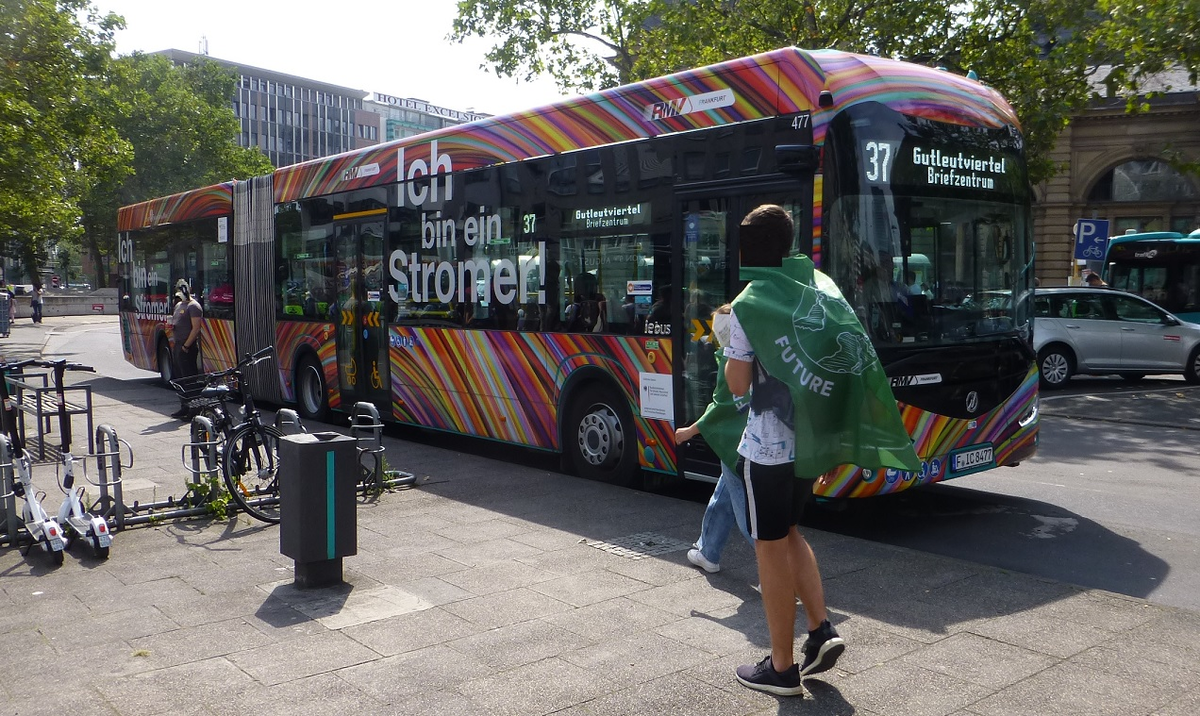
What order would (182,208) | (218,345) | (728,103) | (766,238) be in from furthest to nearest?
(182,208)
(218,345)
(728,103)
(766,238)

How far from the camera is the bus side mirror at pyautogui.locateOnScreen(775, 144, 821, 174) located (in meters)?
6.84

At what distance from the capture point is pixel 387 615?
5449 mm

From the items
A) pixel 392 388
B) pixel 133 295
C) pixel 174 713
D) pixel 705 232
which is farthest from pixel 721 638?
pixel 133 295

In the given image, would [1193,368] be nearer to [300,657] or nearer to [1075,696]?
[1075,696]

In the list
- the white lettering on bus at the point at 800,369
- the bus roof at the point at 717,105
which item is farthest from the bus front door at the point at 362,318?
the white lettering on bus at the point at 800,369

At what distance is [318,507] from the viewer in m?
5.97

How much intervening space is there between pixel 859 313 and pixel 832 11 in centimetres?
1740

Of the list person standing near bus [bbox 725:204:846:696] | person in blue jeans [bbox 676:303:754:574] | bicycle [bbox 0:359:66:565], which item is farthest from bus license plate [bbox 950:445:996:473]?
Answer: bicycle [bbox 0:359:66:565]

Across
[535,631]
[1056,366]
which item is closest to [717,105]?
[535,631]

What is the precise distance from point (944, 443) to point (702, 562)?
2025 mm

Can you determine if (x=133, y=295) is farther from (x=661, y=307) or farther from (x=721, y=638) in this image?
(x=721, y=638)

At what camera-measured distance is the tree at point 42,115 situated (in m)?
23.4

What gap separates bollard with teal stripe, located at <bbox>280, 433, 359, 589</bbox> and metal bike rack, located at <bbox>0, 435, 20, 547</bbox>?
1.94 m

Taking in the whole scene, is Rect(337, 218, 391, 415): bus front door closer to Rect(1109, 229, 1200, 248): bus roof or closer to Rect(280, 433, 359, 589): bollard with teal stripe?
Rect(280, 433, 359, 589): bollard with teal stripe
